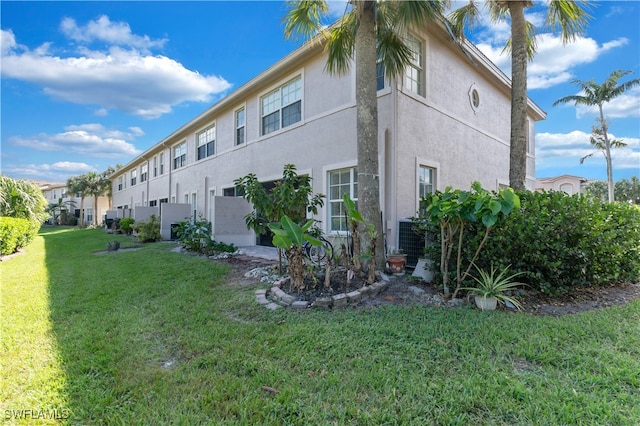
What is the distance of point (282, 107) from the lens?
11.8 metres

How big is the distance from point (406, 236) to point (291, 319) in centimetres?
437

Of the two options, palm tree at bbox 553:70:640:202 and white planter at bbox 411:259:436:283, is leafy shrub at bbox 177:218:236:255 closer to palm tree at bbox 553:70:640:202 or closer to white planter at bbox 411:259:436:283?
white planter at bbox 411:259:436:283

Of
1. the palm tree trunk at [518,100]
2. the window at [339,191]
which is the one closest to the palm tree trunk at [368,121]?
the window at [339,191]

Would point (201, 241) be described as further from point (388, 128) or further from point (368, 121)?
point (368, 121)

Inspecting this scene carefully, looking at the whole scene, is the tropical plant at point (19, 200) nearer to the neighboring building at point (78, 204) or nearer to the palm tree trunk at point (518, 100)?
the palm tree trunk at point (518, 100)

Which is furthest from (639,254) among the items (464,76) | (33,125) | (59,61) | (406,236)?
(33,125)

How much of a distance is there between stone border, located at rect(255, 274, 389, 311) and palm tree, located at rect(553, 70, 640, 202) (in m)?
26.8

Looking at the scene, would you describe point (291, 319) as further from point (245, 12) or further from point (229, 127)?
point (229, 127)

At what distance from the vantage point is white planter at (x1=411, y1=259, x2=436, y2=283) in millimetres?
6133

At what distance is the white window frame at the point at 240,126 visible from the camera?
1380 centimetres

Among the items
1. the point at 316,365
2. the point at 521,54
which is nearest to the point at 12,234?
the point at 316,365

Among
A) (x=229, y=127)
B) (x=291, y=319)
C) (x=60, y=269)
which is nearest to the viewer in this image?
(x=291, y=319)

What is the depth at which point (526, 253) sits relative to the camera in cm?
516

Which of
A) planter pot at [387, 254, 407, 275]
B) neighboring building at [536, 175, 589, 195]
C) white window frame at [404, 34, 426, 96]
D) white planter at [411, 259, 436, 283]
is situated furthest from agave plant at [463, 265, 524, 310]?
neighboring building at [536, 175, 589, 195]
